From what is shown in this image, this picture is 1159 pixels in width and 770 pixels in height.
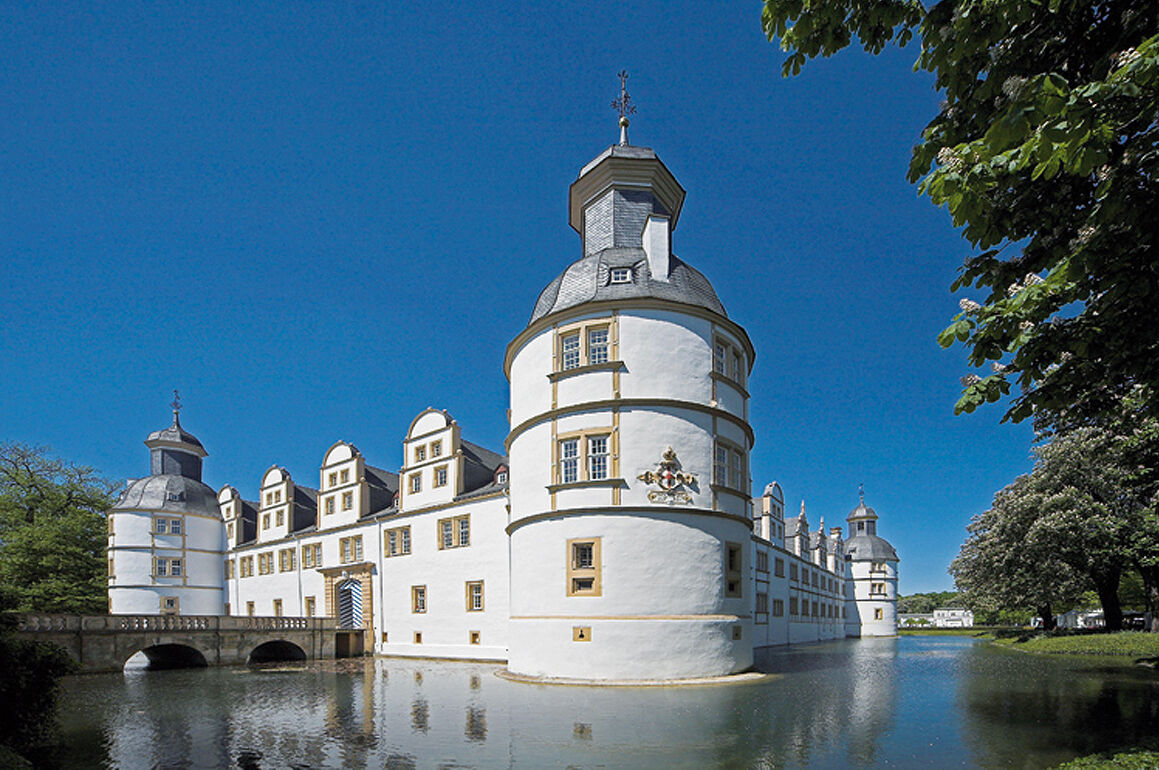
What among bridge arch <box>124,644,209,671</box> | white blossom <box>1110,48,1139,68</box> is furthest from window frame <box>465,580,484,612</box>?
white blossom <box>1110,48,1139,68</box>

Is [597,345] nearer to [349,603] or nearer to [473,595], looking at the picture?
[473,595]

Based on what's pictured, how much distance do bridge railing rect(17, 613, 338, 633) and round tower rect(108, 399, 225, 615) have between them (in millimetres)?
17941

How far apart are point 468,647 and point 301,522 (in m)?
20.6

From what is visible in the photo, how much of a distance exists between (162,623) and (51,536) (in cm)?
2089

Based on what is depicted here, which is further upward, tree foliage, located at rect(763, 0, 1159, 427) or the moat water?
tree foliage, located at rect(763, 0, 1159, 427)

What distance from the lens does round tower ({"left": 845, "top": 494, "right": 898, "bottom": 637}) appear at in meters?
68.5

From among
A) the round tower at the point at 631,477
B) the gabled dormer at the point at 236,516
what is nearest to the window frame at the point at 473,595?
the round tower at the point at 631,477

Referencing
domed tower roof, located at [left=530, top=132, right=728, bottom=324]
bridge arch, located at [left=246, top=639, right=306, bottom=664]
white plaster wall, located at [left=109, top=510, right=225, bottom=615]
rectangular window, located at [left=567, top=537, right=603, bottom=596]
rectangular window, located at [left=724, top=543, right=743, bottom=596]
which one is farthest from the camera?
white plaster wall, located at [left=109, top=510, right=225, bottom=615]

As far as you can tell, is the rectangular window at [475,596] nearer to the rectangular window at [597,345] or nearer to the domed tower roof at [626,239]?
the domed tower roof at [626,239]

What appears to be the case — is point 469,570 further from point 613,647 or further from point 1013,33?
point 1013,33

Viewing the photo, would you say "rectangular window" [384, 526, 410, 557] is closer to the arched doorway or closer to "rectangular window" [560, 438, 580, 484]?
the arched doorway

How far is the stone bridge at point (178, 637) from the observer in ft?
91.4

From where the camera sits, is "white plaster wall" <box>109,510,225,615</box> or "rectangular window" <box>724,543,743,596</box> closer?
"rectangular window" <box>724,543,743,596</box>

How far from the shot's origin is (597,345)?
21969mm
